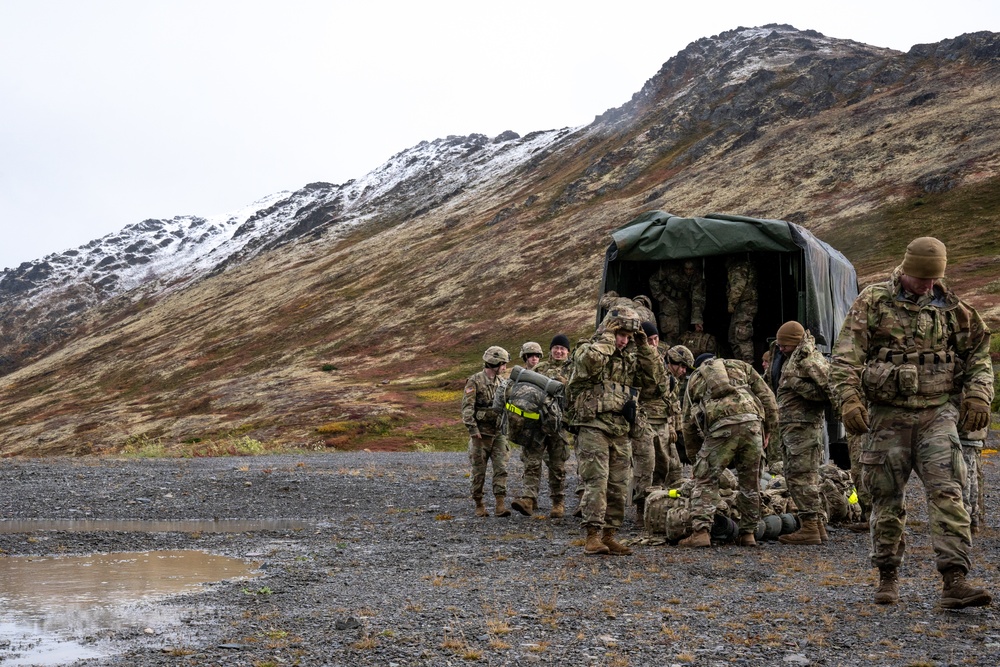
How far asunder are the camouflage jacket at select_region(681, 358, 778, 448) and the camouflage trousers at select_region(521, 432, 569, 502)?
2.20m

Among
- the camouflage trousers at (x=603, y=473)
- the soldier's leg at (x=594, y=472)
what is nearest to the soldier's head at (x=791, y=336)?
the camouflage trousers at (x=603, y=473)

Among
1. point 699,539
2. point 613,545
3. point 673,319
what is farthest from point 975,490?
point 673,319

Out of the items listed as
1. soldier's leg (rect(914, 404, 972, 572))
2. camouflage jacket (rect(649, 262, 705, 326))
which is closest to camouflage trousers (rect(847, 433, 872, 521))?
soldier's leg (rect(914, 404, 972, 572))

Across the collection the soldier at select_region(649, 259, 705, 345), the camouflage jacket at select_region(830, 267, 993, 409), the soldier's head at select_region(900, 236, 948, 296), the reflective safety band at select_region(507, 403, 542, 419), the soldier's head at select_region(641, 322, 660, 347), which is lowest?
the reflective safety band at select_region(507, 403, 542, 419)

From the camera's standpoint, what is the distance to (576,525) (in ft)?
37.0

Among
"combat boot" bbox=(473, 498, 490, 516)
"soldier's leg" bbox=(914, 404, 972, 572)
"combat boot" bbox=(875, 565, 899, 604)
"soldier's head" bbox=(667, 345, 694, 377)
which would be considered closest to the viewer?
Answer: "soldier's leg" bbox=(914, 404, 972, 572)

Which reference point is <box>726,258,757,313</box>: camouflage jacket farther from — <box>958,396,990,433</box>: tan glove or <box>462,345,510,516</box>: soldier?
<box>958,396,990,433</box>: tan glove

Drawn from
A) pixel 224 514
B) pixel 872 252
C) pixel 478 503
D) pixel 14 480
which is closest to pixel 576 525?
pixel 478 503

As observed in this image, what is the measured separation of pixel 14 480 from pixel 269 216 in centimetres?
17644

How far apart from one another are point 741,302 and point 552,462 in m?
5.12

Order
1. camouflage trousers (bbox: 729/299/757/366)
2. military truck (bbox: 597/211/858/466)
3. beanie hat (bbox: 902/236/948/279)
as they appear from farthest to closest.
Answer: camouflage trousers (bbox: 729/299/757/366) < military truck (bbox: 597/211/858/466) < beanie hat (bbox: 902/236/948/279)

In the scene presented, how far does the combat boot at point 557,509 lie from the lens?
11984 millimetres

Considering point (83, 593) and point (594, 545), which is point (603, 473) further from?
point (83, 593)

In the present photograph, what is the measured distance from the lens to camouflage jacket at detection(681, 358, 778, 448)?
9498mm
